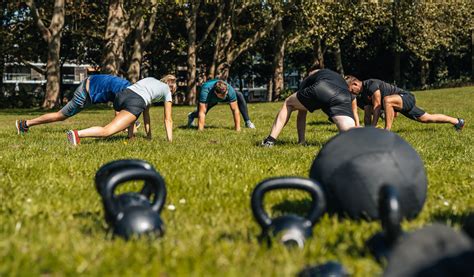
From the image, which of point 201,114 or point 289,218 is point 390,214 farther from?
point 201,114

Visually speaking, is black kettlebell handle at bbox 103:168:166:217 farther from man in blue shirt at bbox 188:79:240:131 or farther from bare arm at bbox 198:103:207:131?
bare arm at bbox 198:103:207:131

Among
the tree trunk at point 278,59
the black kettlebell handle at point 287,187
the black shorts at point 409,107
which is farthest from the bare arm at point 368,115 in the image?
the tree trunk at point 278,59

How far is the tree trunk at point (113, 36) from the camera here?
90.6 feet

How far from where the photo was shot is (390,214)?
262 centimetres

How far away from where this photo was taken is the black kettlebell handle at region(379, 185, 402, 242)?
2.61 meters

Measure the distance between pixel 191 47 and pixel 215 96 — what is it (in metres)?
22.3

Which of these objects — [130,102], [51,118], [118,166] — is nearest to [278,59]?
[51,118]

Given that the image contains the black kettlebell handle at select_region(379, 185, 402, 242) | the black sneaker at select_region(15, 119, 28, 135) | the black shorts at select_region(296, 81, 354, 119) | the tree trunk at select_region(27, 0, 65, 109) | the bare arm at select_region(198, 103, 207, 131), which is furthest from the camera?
the tree trunk at select_region(27, 0, 65, 109)

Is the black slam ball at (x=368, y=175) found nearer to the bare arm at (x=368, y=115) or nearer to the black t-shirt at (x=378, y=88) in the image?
the black t-shirt at (x=378, y=88)

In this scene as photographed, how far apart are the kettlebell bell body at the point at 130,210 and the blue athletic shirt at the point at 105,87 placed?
23.2 feet

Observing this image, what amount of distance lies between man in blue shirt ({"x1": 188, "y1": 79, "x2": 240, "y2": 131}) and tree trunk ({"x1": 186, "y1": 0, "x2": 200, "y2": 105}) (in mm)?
19218

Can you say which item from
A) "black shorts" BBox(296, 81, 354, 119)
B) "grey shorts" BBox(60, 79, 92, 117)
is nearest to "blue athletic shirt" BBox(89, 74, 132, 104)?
"grey shorts" BBox(60, 79, 92, 117)

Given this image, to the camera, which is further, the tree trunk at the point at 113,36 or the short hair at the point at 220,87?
the tree trunk at the point at 113,36

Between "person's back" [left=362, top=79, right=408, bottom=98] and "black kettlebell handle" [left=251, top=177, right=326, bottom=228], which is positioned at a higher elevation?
"person's back" [left=362, top=79, right=408, bottom=98]
